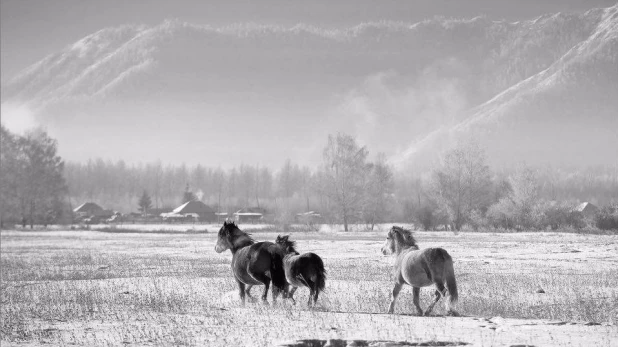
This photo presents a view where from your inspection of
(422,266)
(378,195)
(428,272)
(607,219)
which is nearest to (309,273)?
(422,266)

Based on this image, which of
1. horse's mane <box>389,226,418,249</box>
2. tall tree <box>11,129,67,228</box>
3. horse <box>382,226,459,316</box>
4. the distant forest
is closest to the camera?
horse <box>382,226,459,316</box>

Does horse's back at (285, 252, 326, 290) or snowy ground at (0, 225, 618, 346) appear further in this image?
horse's back at (285, 252, 326, 290)

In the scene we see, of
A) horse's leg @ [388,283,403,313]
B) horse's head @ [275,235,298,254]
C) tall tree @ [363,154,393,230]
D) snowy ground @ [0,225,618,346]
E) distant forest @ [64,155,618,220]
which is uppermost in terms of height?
distant forest @ [64,155,618,220]

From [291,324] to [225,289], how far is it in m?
7.50

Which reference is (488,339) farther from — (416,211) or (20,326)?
(416,211)

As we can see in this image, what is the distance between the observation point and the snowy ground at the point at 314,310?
11.6 meters

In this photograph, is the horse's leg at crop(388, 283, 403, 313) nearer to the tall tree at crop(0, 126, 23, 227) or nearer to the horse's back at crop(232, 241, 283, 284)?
the horse's back at crop(232, 241, 283, 284)

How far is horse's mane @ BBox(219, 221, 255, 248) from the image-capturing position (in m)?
17.4

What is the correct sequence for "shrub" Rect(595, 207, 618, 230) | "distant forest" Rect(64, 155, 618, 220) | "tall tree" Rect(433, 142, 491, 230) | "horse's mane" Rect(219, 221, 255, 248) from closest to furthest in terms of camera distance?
"horse's mane" Rect(219, 221, 255, 248), "shrub" Rect(595, 207, 618, 230), "tall tree" Rect(433, 142, 491, 230), "distant forest" Rect(64, 155, 618, 220)

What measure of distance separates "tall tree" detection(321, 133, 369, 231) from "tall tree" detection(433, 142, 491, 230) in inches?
444

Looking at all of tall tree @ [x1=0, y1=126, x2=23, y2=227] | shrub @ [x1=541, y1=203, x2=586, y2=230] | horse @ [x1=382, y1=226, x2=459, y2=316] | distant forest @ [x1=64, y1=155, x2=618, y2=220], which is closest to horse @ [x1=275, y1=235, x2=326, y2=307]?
horse @ [x1=382, y1=226, x2=459, y2=316]

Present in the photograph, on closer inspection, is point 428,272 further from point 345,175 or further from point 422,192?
point 422,192

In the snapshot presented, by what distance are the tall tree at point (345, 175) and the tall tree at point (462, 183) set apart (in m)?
11.3

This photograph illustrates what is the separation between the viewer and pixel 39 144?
302 ft
